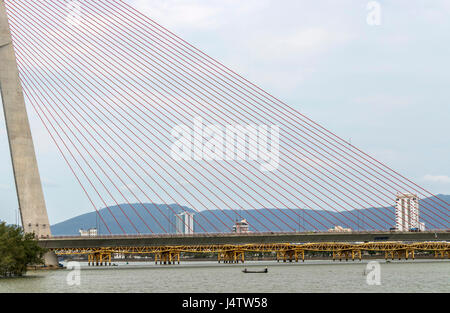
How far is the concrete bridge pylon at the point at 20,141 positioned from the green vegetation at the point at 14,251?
8068mm

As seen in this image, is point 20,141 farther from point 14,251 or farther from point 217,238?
point 217,238

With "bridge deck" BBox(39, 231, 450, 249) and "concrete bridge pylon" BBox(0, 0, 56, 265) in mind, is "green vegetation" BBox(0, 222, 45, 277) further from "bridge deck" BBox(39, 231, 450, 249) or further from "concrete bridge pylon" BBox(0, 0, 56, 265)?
"bridge deck" BBox(39, 231, 450, 249)

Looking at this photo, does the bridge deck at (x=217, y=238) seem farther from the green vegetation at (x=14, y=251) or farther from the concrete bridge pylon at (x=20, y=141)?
the green vegetation at (x=14, y=251)

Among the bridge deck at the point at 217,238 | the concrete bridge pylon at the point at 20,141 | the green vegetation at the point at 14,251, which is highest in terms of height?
the concrete bridge pylon at the point at 20,141

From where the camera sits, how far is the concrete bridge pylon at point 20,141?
79.1m

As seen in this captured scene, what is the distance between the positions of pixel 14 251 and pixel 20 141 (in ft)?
55.3

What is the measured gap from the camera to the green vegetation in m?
67.2


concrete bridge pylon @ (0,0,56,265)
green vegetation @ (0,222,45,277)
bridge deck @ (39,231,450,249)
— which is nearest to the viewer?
green vegetation @ (0,222,45,277)

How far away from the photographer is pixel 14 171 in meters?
81.4

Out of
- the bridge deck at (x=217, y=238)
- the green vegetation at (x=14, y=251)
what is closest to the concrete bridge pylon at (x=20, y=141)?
the green vegetation at (x=14, y=251)

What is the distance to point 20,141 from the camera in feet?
266

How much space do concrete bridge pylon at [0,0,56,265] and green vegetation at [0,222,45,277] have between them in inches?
318

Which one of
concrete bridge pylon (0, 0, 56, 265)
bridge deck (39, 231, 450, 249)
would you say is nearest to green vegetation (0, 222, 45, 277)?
concrete bridge pylon (0, 0, 56, 265)
